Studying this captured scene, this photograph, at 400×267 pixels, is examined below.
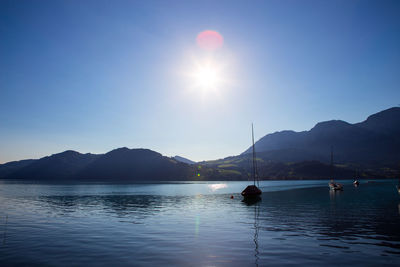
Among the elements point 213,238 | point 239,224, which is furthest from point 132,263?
point 239,224

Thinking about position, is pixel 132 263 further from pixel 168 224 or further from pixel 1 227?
pixel 1 227

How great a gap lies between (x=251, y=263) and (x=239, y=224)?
20.7 metres

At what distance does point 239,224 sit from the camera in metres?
41.2

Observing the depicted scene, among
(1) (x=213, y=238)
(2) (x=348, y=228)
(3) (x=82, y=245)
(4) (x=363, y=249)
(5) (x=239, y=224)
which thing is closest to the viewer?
(4) (x=363, y=249)

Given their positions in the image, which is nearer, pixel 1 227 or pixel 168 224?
pixel 1 227

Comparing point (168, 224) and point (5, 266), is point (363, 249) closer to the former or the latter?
point (168, 224)

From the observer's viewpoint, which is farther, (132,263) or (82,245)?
(82,245)

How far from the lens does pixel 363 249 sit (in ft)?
84.1

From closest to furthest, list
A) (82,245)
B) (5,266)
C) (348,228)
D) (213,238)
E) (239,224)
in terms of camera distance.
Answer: (5,266)
(82,245)
(213,238)
(348,228)
(239,224)

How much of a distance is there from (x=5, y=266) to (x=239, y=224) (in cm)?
3034

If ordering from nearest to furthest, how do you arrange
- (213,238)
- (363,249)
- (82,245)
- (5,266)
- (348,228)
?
(5,266)
(363,249)
(82,245)
(213,238)
(348,228)

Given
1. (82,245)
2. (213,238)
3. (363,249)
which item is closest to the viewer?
(363,249)

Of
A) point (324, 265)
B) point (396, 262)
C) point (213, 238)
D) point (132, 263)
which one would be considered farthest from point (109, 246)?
point (396, 262)

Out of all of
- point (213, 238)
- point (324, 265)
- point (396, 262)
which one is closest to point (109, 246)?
point (213, 238)
